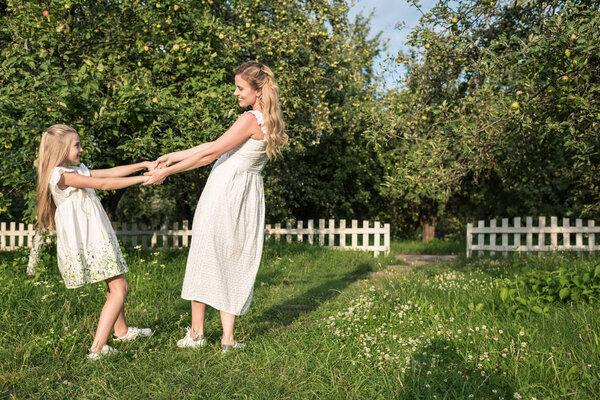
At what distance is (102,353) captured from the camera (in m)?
3.50

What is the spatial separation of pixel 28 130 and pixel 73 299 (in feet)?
8.05

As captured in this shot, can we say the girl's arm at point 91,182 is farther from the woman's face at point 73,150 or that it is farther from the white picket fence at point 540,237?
the white picket fence at point 540,237

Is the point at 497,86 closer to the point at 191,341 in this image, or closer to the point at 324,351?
the point at 324,351

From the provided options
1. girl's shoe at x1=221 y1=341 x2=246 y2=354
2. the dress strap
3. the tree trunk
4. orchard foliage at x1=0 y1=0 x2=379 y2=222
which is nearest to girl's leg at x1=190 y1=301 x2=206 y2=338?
girl's shoe at x1=221 y1=341 x2=246 y2=354

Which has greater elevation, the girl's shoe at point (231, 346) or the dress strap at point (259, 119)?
the dress strap at point (259, 119)

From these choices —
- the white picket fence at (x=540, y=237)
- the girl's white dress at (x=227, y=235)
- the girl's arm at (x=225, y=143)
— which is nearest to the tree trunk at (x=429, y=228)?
the white picket fence at (x=540, y=237)

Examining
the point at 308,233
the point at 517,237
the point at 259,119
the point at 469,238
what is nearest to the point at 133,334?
the point at 259,119

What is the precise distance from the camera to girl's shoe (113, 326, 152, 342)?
386cm

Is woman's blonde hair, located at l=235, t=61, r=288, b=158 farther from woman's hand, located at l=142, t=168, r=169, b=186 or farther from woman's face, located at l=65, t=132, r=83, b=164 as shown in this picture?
woman's face, located at l=65, t=132, r=83, b=164

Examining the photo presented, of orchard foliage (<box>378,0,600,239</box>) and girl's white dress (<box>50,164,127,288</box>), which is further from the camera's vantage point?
orchard foliage (<box>378,0,600,239</box>)

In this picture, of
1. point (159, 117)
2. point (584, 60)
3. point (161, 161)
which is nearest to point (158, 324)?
point (161, 161)

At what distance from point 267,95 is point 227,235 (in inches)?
45.0

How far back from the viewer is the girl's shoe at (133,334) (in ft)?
12.7

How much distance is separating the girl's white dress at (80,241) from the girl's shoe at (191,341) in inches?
28.8
